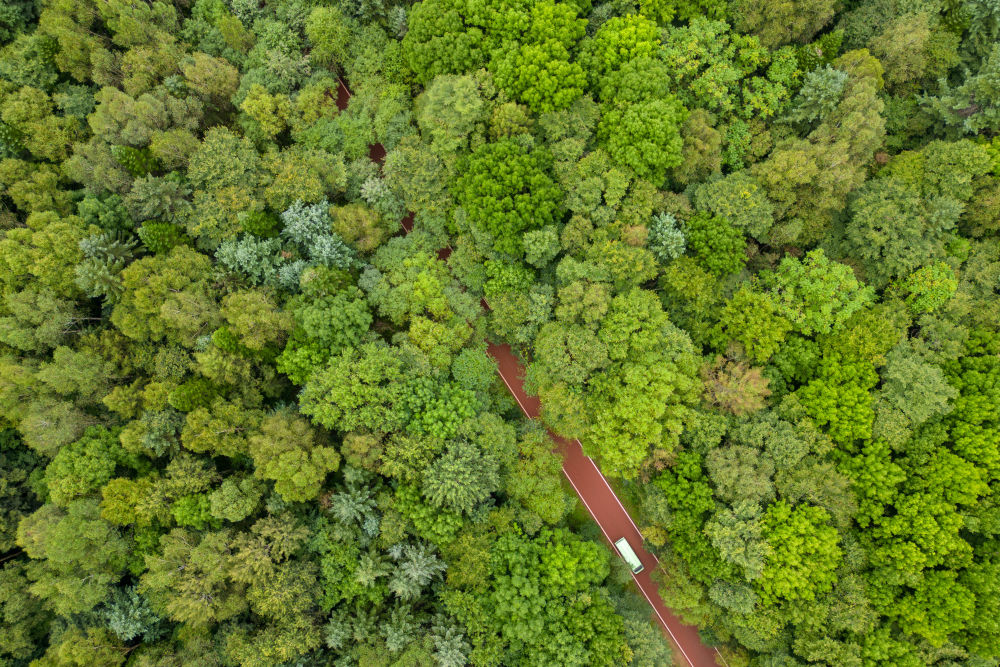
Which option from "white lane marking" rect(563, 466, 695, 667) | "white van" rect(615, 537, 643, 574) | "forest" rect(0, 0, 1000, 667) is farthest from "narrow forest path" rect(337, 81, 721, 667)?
"forest" rect(0, 0, 1000, 667)

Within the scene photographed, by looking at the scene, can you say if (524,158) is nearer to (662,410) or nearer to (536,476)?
(662,410)

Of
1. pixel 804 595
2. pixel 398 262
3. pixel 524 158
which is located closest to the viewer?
pixel 804 595

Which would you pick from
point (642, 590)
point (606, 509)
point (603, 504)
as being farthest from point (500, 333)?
point (642, 590)

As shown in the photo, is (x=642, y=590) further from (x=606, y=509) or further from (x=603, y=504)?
(x=603, y=504)

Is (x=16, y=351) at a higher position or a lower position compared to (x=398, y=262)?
lower

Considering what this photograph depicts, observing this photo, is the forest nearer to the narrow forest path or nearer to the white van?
the white van

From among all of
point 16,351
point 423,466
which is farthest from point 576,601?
point 16,351
